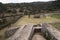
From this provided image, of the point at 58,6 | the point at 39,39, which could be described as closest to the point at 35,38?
the point at 39,39

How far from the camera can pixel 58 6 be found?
132 ft

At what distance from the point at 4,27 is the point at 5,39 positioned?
Result: 17.2ft

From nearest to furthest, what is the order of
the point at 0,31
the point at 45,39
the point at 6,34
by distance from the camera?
the point at 45,39, the point at 6,34, the point at 0,31

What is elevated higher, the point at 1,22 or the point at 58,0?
the point at 58,0

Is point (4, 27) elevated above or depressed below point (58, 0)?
below

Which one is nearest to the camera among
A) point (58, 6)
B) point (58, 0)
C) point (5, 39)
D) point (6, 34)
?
point (5, 39)

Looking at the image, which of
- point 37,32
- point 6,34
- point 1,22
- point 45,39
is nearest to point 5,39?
point 6,34

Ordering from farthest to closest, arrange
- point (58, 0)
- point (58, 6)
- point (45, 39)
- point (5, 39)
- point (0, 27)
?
point (58, 0)
point (58, 6)
point (0, 27)
point (5, 39)
point (45, 39)

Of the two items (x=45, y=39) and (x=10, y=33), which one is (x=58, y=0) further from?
(x=45, y=39)

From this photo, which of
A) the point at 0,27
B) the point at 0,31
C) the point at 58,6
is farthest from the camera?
the point at 58,6

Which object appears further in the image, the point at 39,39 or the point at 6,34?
the point at 6,34

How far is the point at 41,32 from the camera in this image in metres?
16.8

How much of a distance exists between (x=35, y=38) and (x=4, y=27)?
8.16m

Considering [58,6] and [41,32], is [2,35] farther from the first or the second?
[58,6]
